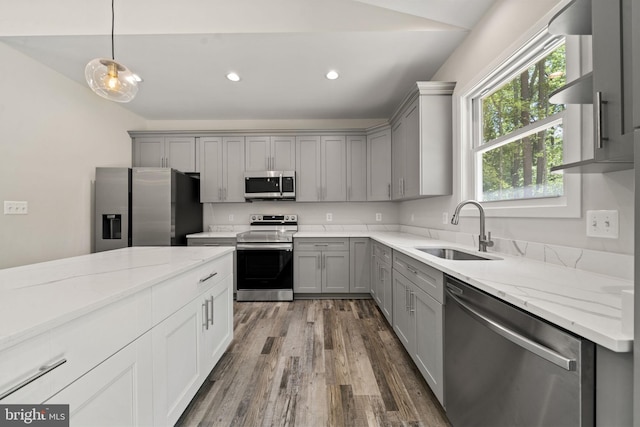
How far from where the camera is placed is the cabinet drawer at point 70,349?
0.62 m

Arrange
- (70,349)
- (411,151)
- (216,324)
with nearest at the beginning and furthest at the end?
(70,349)
(216,324)
(411,151)

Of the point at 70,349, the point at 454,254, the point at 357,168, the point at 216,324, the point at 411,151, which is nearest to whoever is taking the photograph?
the point at 70,349

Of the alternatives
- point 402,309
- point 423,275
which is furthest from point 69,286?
point 402,309

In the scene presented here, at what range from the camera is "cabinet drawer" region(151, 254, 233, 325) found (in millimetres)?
1172

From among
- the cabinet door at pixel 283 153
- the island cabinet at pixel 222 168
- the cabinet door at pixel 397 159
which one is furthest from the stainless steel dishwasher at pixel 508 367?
the island cabinet at pixel 222 168

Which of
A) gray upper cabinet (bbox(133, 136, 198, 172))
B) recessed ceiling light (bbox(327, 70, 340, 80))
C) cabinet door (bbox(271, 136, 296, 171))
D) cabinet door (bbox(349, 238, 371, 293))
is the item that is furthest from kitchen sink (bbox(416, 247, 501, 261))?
gray upper cabinet (bbox(133, 136, 198, 172))

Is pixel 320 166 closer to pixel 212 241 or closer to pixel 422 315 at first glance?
pixel 212 241

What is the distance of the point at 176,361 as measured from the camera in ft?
4.29

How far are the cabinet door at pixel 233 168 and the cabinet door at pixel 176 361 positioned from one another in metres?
2.58

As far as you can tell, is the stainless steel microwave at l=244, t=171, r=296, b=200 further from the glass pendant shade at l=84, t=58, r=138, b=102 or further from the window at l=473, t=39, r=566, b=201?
the window at l=473, t=39, r=566, b=201

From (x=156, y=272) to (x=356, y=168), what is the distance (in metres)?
3.17

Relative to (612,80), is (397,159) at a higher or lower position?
higher

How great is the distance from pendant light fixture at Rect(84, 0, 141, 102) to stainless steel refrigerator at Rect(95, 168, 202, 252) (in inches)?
63.9

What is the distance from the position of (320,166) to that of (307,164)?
0.20m
